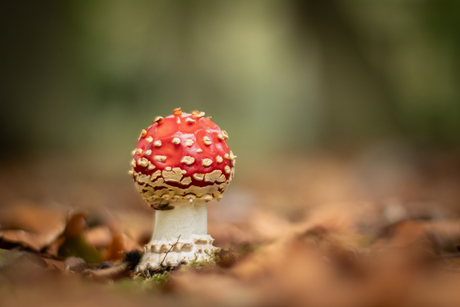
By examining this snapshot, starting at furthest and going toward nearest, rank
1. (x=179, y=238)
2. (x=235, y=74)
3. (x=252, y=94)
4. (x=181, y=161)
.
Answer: (x=252, y=94) → (x=235, y=74) → (x=179, y=238) → (x=181, y=161)

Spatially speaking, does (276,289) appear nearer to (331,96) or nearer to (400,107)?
(400,107)

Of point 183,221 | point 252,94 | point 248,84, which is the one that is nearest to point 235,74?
point 248,84

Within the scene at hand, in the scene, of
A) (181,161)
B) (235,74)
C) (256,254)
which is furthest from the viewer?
(235,74)

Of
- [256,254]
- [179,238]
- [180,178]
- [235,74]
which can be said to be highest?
[235,74]

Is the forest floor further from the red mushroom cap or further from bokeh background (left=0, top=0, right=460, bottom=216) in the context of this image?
bokeh background (left=0, top=0, right=460, bottom=216)

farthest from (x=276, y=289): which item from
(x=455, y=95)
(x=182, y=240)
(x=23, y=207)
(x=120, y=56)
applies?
(x=120, y=56)

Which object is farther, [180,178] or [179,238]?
[179,238]

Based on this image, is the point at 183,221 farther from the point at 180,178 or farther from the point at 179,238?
the point at 180,178

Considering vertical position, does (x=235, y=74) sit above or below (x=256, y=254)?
above
